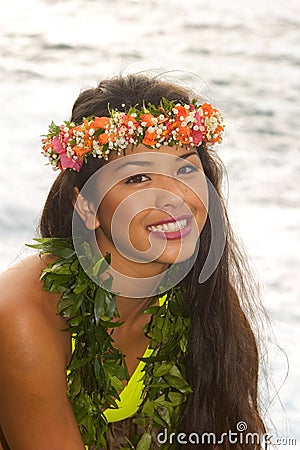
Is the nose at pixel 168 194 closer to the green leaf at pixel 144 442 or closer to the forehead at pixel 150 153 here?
the forehead at pixel 150 153

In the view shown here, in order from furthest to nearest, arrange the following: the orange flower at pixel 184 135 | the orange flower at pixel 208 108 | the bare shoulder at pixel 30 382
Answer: the orange flower at pixel 208 108 → the orange flower at pixel 184 135 → the bare shoulder at pixel 30 382

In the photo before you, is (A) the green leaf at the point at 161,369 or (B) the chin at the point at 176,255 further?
(A) the green leaf at the point at 161,369

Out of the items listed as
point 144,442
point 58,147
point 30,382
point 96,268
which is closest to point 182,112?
point 58,147

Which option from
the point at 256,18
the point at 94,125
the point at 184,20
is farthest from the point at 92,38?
the point at 94,125

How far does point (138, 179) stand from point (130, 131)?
0.11m

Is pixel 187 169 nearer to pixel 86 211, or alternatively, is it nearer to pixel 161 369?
pixel 86 211

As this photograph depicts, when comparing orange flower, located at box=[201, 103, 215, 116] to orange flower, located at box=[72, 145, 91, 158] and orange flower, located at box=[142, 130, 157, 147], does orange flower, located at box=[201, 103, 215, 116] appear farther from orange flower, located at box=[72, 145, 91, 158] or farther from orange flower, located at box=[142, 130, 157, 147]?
orange flower, located at box=[72, 145, 91, 158]

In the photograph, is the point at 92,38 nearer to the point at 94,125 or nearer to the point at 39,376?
the point at 94,125

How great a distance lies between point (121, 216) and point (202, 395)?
0.53 meters

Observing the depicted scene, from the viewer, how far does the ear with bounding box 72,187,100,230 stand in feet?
6.13

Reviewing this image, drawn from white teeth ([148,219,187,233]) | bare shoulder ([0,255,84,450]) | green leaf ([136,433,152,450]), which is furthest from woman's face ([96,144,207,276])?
green leaf ([136,433,152,450])

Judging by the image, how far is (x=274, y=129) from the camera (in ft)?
11.8

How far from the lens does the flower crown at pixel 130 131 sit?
180cm

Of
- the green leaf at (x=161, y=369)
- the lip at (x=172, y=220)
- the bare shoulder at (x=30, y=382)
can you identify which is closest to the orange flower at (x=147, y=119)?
the lip at (x=172, y=220)
